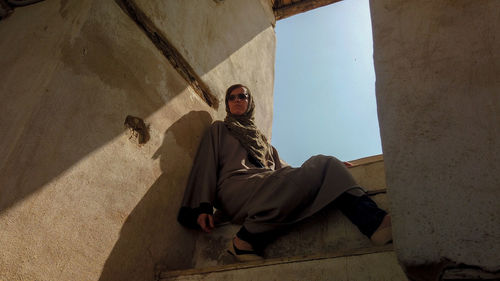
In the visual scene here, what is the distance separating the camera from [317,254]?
1688 mm

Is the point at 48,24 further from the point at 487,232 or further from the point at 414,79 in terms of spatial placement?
the point at 487,232

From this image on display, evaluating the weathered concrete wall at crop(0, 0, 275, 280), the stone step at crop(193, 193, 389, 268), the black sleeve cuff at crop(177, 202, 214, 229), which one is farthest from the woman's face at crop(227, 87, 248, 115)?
the stone step at crop(193, 193, 389, 268)

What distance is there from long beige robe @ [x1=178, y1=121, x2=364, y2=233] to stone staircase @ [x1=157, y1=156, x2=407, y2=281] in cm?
11

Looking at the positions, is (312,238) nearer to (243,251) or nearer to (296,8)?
(243,251)

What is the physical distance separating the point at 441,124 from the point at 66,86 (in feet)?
4.92

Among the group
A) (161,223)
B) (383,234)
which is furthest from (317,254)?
(161,223)

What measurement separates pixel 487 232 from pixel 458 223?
0.21 ft

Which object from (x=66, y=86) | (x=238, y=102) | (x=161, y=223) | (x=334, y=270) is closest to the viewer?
(x=334, y=270)

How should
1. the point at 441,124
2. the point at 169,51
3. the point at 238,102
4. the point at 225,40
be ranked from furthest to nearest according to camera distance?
the point at 225,40, the point at 238,102, the point at 169,51, the point at 441,124

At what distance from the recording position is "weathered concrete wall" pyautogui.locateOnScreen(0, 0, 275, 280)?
4.99 feet

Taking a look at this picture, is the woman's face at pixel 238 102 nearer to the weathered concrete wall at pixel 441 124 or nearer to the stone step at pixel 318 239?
the stone step at pixel 318 239

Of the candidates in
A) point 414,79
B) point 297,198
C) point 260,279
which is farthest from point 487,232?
point 297,198

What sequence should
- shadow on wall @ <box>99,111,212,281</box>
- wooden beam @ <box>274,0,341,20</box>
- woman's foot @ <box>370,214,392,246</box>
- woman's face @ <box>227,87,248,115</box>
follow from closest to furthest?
woman's foot @ <box>370,214,392,246</box>
shadow on wall @ <box>99,111,212,281</box>
woman's face @ <box>227,87,248,115</box>
wooden beam @ <box>274,0,341,20</box>

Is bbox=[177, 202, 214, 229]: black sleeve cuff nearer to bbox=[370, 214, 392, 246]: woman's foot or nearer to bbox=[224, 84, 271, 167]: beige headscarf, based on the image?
bbox=[224, 84, 271, 167]: beige headscarf
